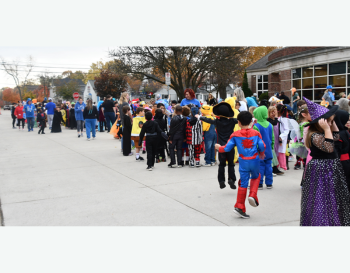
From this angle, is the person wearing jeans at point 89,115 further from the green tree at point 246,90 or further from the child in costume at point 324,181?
the green tree at point 246,90

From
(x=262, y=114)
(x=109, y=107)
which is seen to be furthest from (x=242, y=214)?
(x=109, y=107)

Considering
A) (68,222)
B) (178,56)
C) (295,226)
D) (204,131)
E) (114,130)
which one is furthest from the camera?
(178,56)

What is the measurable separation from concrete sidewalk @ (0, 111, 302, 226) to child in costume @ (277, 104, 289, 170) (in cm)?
36

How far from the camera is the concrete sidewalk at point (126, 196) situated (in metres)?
5.25

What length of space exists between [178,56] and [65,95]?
41.5 meters

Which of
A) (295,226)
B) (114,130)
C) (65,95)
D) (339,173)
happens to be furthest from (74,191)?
(65,95)

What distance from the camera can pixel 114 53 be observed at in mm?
30750

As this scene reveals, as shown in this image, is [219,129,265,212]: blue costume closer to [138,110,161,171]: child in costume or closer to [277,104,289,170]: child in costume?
[277,104,289,170]: child in costume

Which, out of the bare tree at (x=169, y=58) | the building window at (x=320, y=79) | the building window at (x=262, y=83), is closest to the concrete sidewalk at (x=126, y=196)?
the building window at (x=320, y=79)

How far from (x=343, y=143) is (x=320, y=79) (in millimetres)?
19309

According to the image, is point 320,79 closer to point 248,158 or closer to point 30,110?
point 30,110

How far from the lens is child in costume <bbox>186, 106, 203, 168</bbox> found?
9.25 m

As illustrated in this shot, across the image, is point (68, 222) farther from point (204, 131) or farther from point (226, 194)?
point (204, 131)

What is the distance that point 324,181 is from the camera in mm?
4078
